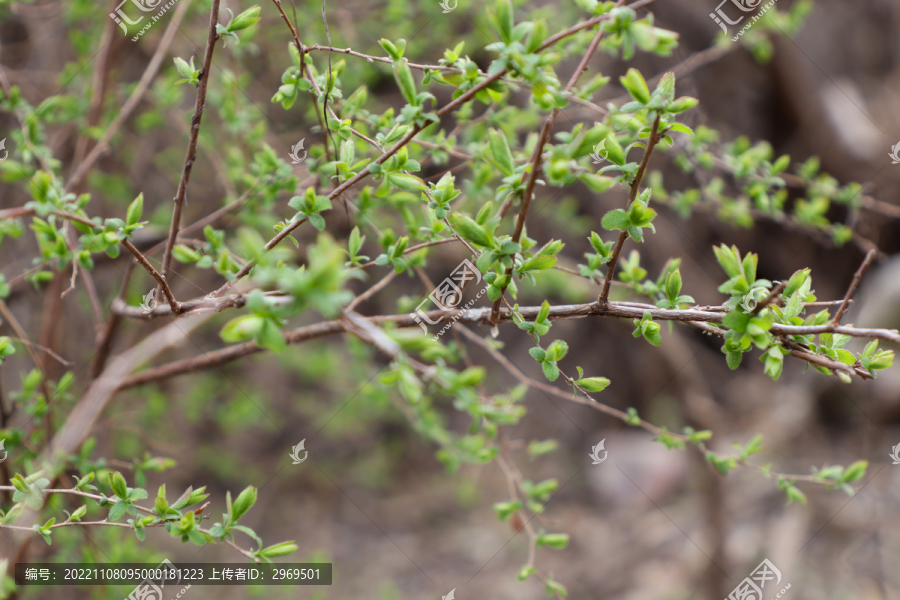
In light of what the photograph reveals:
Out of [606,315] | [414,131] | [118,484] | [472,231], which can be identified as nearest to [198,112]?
[414,131]

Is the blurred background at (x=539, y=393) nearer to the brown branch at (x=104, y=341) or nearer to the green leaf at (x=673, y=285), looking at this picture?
the brown branch at (x=104, y=341)

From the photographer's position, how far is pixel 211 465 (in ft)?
10.3

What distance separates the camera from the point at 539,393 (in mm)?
3863

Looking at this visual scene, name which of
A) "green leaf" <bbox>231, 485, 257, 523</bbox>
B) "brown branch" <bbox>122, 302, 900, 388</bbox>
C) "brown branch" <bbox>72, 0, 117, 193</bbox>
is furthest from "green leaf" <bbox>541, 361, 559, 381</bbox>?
"brown branch" <bbox>72, 0, 117, 193</bbox>

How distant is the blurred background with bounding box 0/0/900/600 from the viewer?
2.04 m

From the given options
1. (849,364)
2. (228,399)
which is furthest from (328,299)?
(228,399)

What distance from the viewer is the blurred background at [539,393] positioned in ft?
6.70

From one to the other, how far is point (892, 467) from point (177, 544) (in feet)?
13.1

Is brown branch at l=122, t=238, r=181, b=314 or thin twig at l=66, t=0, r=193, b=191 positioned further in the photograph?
thin twig at l=66, t=0, r=193, b=191

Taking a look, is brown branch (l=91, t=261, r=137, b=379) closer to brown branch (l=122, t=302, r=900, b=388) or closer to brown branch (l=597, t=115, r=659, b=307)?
brown branch (l=122, t=302, r=900, b=388)

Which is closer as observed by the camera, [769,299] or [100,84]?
[769,299]

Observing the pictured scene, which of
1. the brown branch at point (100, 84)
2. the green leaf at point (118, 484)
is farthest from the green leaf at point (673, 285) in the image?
the brown branch at point (100, 84)

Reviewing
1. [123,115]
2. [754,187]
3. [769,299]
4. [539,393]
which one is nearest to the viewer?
[769,299]

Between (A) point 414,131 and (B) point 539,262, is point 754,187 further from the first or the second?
(A) point 414,131
